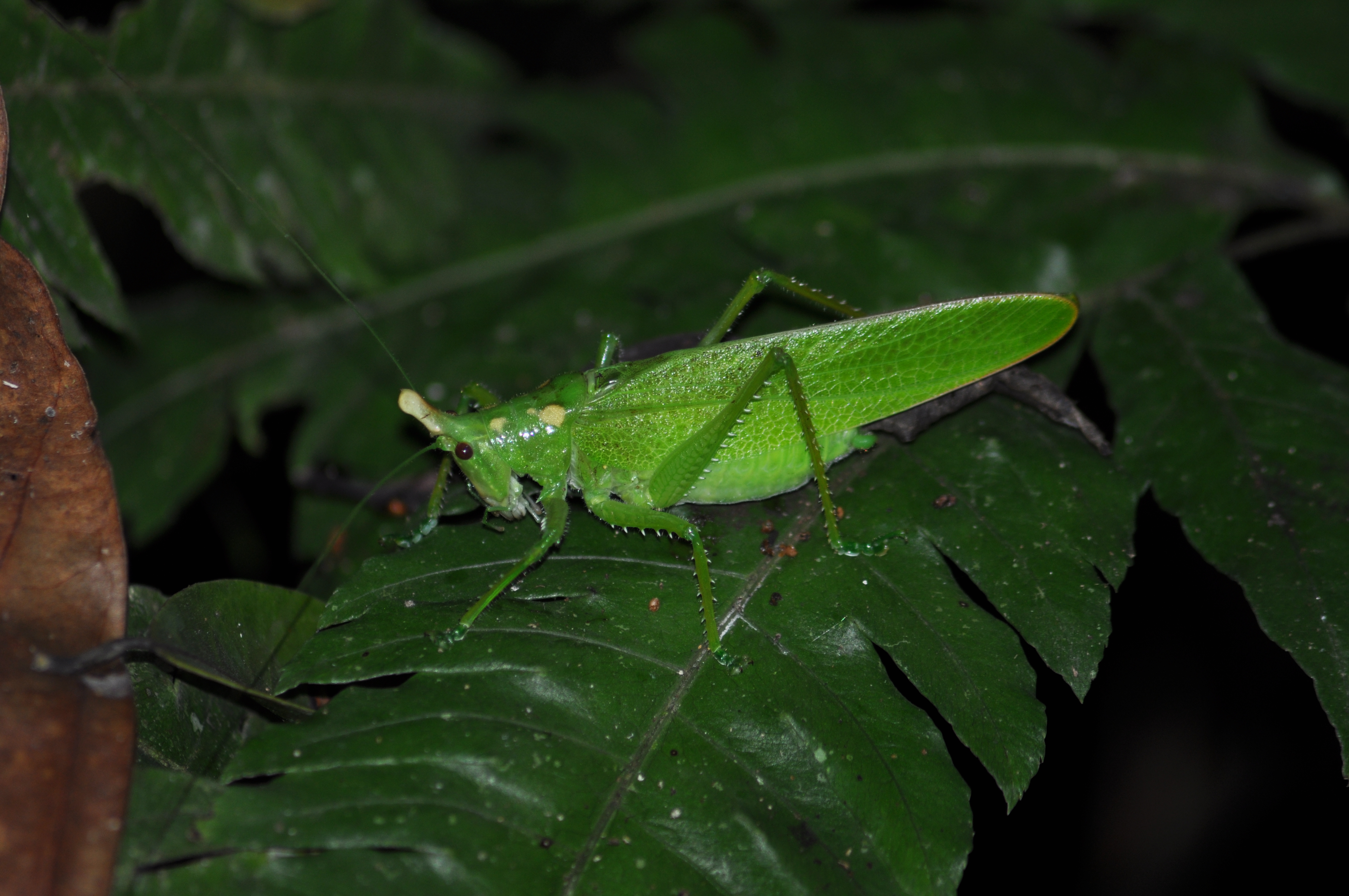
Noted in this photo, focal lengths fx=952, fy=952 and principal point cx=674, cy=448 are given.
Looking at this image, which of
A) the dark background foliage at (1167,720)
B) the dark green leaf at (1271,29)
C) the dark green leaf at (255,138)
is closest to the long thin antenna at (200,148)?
the dark green leaf at (255,138)

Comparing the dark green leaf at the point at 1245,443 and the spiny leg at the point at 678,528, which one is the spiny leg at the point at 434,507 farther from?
the dark green leaf at the point at 1245,443

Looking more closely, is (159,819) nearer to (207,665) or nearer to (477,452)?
(207,665)

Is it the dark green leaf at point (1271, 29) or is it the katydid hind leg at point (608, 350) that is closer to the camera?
the katydid hind leg at point (608, 350)

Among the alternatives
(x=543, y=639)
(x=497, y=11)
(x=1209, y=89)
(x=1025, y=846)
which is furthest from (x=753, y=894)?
(x=497, y=11)

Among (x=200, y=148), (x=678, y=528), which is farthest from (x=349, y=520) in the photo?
(x=200, y=148)

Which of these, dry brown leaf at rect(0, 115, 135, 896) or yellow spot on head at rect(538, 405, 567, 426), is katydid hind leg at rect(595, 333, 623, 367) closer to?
yellow spot on head at rect(538, 405, 567, 426)

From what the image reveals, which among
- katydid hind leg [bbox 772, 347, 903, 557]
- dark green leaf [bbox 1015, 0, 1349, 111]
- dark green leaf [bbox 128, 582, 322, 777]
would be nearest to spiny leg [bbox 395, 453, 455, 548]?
dark green leaf [bbox 128, 582, 322, 777]

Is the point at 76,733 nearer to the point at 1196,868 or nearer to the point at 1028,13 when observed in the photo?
the point at 1196,868
